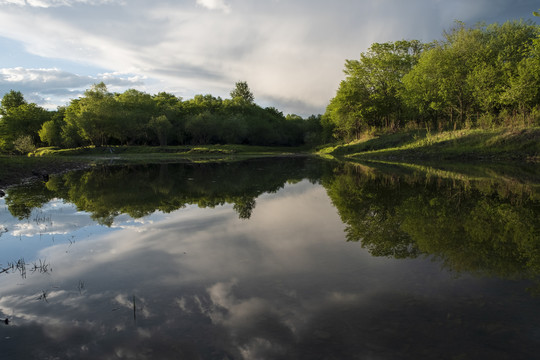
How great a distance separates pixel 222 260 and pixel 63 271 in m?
3.45

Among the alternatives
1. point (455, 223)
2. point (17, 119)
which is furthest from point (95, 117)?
point (455, 223)

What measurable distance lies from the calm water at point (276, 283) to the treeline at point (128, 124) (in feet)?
261

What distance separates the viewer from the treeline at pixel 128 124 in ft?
276

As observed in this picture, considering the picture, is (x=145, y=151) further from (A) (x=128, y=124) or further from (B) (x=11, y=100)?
(B) (x=11, y=100)

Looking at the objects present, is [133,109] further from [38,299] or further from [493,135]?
[38,299]

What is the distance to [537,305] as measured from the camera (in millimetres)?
A: 4980

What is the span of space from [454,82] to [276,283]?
158 ft

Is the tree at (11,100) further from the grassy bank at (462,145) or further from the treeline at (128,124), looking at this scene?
the grassy bank at (462,145)

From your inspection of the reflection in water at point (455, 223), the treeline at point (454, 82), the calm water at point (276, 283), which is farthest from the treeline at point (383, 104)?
the calm water at point (276, 283)

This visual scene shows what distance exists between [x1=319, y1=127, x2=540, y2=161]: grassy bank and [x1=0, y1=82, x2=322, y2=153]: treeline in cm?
Answer: 5663

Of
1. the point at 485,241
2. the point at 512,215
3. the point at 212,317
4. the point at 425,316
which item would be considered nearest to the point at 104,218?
the point at 212,317

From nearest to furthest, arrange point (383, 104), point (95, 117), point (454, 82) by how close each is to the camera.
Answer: point (454, 82) → point (383, 104) → point (95, 117)

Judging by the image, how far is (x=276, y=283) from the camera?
6.08 metres

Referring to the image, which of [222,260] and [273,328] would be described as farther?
[222,260]
